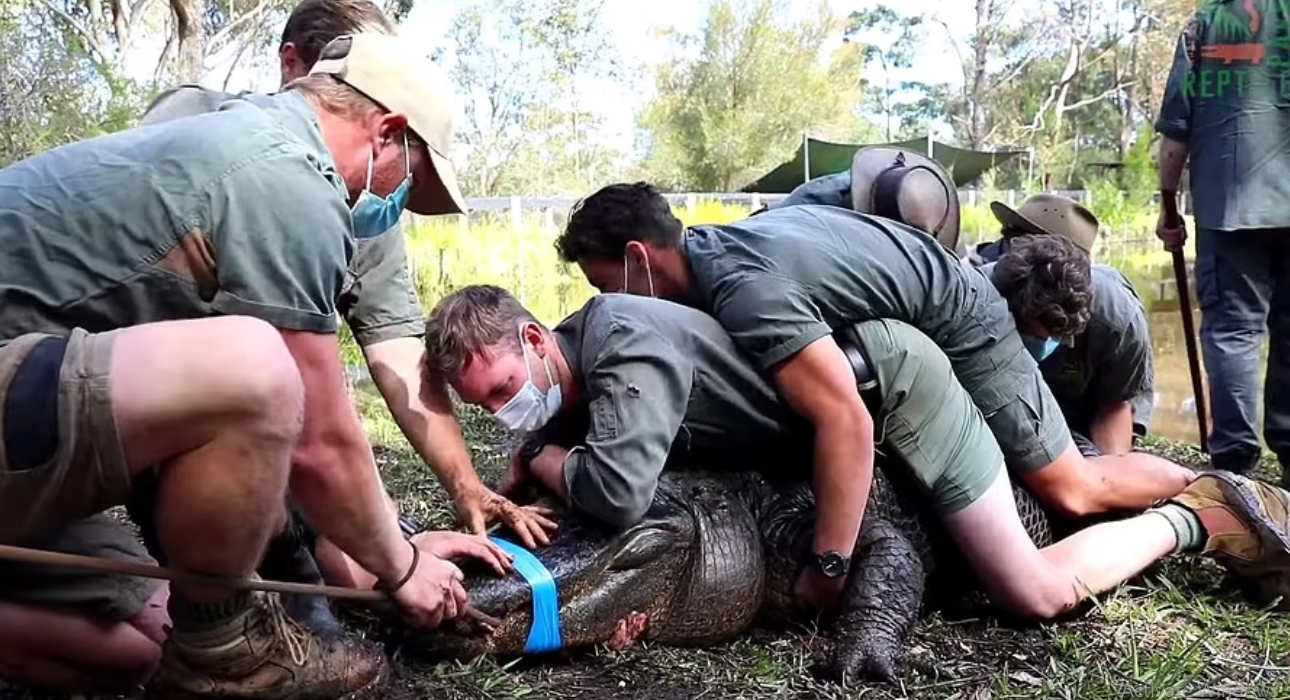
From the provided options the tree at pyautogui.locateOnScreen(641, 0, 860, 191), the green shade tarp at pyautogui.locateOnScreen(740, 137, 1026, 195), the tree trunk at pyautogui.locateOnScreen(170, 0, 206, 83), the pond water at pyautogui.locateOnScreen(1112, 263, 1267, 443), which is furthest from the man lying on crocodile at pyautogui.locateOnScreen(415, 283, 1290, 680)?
the tree at pyautogui.locateOnScreen(641, 0, 860, 191)

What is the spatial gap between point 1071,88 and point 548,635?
46.9 metres

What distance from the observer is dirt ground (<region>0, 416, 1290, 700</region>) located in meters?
2.55

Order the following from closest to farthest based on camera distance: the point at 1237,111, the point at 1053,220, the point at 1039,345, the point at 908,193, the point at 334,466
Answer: the point at 334,466
the point at 1039,345
the point at 908,193
the point at 1053,220
the point at 1237,111

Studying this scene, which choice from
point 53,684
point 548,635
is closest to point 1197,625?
point 548,635

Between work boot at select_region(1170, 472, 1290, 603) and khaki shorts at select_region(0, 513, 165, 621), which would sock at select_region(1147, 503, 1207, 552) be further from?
khaki shorts at select_region(0, 513, 165, 621)

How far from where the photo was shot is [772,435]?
10.2 feet

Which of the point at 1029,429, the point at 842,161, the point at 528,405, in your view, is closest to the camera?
the point at 528,405

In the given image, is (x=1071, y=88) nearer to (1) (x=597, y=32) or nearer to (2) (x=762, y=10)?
(2) (x=762, y=10)

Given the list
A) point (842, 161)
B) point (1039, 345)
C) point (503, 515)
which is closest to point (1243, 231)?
point (1039, 345)

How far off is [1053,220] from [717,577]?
2.28 metres

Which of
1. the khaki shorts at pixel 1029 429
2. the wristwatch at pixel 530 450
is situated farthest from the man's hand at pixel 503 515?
the khaki shorts at pixel 1029 429

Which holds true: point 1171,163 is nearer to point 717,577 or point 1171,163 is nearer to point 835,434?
point 835,434

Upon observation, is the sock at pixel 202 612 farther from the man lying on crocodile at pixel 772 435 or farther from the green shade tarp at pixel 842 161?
the green shade tarp at pixel 842 161

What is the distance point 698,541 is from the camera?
2.94m
